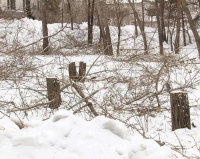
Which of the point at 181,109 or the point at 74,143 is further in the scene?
the point at 181,109

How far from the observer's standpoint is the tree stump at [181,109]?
4.62 m

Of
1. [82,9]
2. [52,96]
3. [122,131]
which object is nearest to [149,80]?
[52,96]

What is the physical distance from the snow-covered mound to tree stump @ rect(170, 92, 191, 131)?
91.2 inches

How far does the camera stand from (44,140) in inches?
89.1

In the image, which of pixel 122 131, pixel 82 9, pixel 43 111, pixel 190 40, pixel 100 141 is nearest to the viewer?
pixel 100 141

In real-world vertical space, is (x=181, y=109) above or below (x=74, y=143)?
below

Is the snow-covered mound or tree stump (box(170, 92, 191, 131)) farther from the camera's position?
tree stump (box(170, 92, 191, 131))

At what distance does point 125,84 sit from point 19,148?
480 centimetres

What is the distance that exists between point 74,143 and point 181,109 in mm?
2914

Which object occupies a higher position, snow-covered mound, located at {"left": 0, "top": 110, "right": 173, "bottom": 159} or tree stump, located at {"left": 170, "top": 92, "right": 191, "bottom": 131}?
snow-covered mound, located at {"left": 0, "top": 110, "right": 173, "bottom": 159}

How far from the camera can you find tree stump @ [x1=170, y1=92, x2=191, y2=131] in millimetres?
4621

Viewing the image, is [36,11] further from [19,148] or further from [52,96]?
[19,148]

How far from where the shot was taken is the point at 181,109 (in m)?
4.64

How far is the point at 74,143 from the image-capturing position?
2.31 meters
